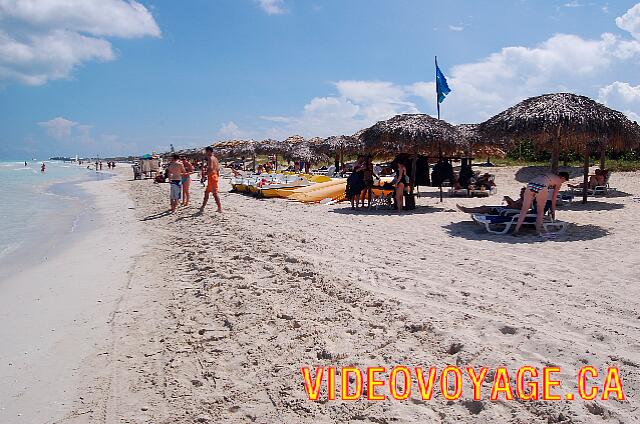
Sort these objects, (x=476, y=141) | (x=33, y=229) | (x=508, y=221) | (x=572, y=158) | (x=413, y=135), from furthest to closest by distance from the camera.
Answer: (x=572, y=158) < (x=476, y=141) < (x=413, y=135) < (x=33, y=229) < (x=508, y=221)

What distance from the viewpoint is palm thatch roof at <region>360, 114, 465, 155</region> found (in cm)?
1020

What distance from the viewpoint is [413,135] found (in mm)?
10164

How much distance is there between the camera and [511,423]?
81.1 inches

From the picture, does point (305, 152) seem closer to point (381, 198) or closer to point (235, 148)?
point (235, 148)

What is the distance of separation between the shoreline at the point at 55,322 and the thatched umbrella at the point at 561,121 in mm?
7177

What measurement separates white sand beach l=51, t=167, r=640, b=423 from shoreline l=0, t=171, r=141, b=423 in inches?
6.8

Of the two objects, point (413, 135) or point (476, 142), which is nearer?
point (413, 135)

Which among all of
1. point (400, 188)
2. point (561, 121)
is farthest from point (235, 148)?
point (561, 121)

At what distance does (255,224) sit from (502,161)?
21.0 m

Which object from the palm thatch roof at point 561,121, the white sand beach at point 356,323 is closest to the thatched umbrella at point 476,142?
the palm thatch roof at point 561,121

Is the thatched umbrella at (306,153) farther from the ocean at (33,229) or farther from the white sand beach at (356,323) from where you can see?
the white sand beach at (356,323)

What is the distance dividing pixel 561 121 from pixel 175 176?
8.35 meters

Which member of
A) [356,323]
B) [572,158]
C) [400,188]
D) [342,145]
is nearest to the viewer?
[356,323]

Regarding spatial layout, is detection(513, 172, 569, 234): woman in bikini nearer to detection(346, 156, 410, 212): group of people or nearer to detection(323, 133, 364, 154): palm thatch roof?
detection(346, 156, 410, 212): group of people
